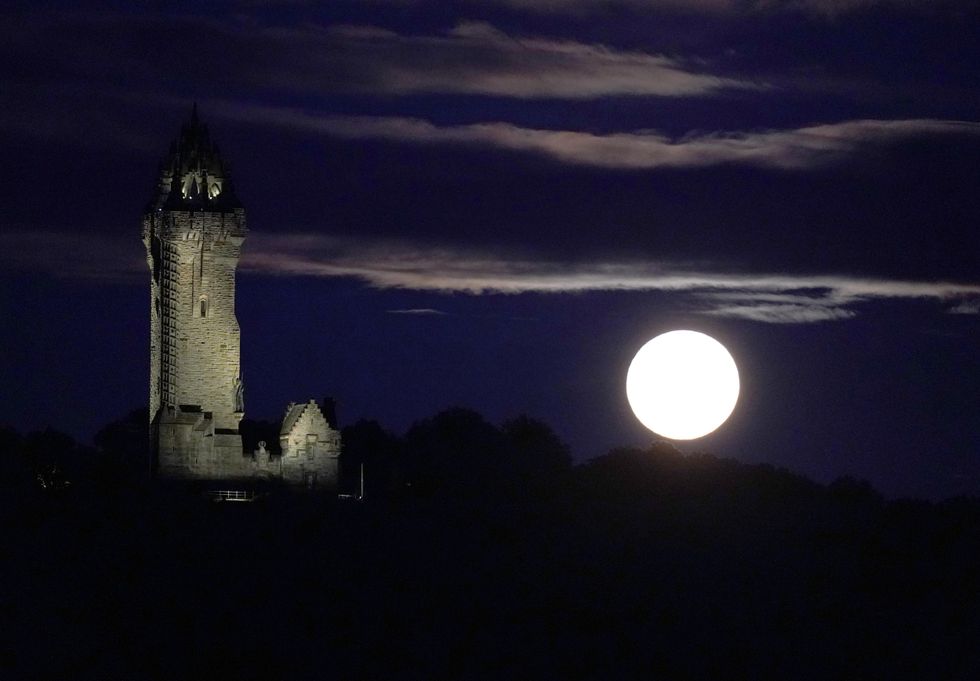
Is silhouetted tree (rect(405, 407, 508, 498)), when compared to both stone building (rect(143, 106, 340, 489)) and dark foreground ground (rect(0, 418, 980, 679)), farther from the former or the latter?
stone building (rect(143, 106, 340, 489))

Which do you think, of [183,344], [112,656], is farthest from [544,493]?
[112,656]

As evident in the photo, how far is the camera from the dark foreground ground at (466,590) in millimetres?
86188

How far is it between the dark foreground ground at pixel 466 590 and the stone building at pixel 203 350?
132 cm

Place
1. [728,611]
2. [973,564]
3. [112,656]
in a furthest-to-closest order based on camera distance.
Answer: [973,564] → [728,611] → [112,656]

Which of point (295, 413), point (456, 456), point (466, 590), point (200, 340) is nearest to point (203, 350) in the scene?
point (200, 340)

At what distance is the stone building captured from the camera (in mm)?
93062

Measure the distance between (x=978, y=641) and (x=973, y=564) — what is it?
1171cm

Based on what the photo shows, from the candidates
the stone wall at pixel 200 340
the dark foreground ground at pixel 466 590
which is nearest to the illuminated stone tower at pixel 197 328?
the stone wall at pixel 200 340

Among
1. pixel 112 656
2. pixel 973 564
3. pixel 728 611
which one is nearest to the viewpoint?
pixel 112 656

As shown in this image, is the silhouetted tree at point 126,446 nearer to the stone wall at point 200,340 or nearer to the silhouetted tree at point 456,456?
the stone wall at point 200,340

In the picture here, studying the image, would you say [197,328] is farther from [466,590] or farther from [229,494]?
[466,590]

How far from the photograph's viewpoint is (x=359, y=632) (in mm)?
87938

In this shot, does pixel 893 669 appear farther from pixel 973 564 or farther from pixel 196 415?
pixel 196 415

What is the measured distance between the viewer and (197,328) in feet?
308
